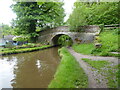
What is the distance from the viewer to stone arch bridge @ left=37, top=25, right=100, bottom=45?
16.4 m

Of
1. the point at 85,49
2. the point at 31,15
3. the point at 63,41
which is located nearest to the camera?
the point at 85,49

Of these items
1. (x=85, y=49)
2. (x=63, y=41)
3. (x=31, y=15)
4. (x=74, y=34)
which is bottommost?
(x=63, y=41)

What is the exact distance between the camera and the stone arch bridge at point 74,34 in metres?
16.4

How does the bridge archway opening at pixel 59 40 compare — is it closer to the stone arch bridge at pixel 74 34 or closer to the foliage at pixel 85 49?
the stone arch bridge at pixel 74 34

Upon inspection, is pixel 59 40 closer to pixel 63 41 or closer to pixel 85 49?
pixel 63 41

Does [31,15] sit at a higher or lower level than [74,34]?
higher

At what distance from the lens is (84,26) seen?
17016mm

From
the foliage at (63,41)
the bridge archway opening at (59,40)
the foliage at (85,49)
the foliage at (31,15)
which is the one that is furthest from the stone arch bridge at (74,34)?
the foliage at (63,41)

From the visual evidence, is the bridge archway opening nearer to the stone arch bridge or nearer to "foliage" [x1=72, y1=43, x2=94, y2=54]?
the stone arch bridge

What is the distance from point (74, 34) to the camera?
714 inches

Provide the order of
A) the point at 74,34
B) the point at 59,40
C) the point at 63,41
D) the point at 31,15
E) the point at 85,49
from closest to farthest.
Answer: the point at 85,49, the point at 74,34, the point at 31,15, the point at 59,40, the point at 63,41

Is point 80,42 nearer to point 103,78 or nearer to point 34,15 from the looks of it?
point 34,15

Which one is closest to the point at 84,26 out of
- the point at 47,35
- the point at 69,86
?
the point at 47,35

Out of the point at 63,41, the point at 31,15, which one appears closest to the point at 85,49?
the point at 31,15
